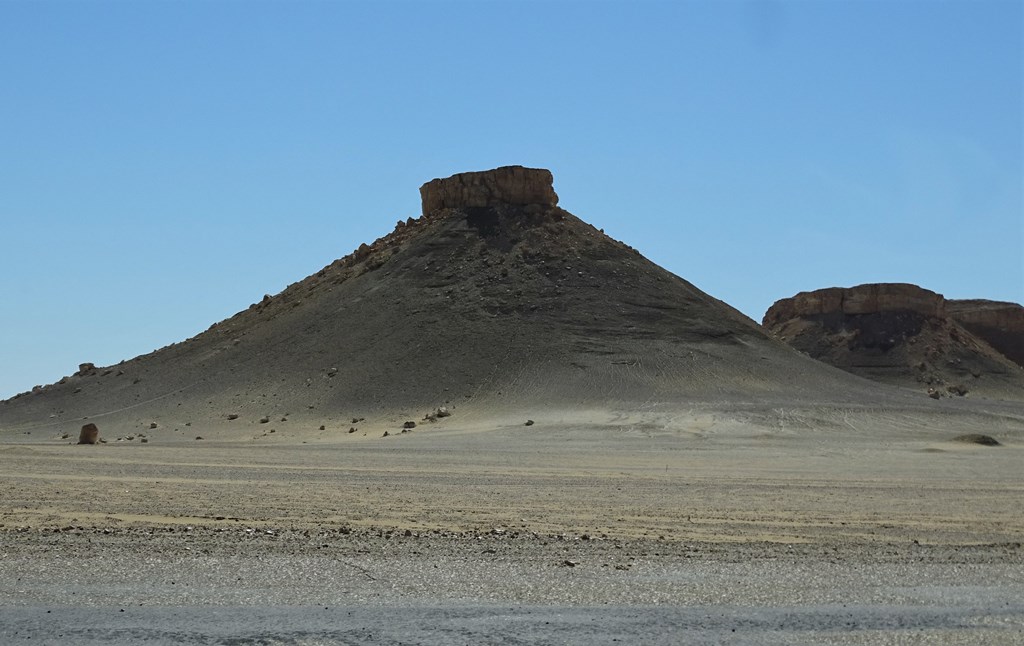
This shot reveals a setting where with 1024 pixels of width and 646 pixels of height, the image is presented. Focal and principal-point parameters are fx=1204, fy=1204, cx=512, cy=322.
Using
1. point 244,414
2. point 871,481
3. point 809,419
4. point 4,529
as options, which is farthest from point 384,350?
point 4,529

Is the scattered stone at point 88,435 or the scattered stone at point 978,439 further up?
the scattered stone at point 88,435

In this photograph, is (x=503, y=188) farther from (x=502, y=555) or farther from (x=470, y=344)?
(x=502, y=555)

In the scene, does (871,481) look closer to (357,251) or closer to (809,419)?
(809,419)

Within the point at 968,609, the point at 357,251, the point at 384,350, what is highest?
the point at 357,251

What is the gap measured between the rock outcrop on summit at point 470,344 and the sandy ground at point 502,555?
19882 millimetres

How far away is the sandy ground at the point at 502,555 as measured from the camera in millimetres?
9633

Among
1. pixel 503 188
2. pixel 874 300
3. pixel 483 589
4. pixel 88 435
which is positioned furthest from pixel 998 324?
pixel 483 589

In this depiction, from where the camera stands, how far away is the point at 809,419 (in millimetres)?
40719

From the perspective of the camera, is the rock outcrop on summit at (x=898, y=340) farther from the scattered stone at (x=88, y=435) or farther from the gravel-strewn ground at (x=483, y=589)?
the gravel-strewn ground at (x=483, y=589)

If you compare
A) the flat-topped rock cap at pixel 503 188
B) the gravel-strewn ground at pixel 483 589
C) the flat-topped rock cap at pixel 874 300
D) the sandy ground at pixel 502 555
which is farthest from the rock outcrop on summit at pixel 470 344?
the flat-topped rock cap at pixel 874 300

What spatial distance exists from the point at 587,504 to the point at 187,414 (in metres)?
31.7

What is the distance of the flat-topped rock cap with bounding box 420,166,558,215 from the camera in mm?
62031

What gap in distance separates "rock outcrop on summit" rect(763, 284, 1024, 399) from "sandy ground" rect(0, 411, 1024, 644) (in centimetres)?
5977

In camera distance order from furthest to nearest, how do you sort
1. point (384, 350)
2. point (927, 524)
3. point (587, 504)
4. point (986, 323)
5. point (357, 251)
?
1. point (986, 323)
2. point (357, 251)
3. point (384, 350)
4. point (587, 504)
5. point (927, 524)
